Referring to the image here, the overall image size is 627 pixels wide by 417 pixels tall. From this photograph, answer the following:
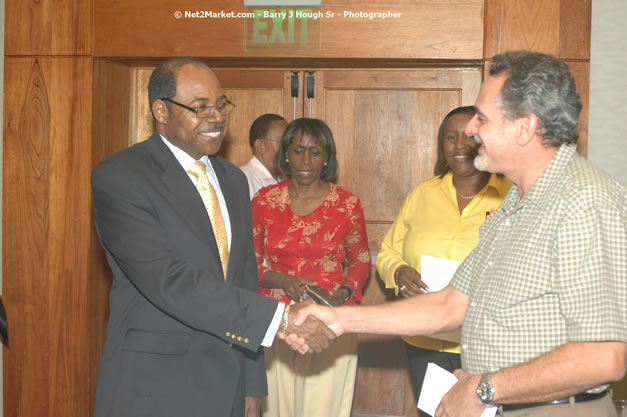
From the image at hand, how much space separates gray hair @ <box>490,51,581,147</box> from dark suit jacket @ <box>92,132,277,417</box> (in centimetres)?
106

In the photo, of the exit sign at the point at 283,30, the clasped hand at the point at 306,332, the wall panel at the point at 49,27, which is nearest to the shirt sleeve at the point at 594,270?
the clasped hand at the point at 306,332

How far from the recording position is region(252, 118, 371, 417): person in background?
3.66 meters

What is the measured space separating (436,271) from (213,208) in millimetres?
1263

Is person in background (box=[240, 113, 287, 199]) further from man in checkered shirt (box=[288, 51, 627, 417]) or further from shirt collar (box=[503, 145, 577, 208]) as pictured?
shirt collar (box=[503, 145, 577, 208])

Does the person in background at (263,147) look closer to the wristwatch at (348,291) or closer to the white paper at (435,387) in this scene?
the wristwatch at (348,291)

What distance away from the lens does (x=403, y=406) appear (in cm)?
480

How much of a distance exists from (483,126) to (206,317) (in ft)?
3.56

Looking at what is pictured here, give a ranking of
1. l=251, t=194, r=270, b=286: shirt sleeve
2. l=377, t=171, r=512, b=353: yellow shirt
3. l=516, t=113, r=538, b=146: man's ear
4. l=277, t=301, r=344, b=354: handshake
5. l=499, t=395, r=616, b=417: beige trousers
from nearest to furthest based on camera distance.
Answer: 1. l=499, t=395, r=616, b=417: beige trousers
2. l=516, t=113, r=538, b=146: man's ear
3. l=277, t=301, r=344, b=354: handshake
4. l=377, t=171, r=512, b=353: yellow shirt
5. l=251, t=194, r=270, b=286: shirt sleeve

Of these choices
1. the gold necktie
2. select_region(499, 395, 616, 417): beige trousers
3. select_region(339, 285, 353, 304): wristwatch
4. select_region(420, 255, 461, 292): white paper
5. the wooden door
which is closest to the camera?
select_region(499, 395, 616, 417): beige trousers

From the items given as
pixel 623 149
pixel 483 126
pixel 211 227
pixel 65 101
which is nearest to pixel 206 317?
pixel 211 227

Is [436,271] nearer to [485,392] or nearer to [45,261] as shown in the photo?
[485,392]

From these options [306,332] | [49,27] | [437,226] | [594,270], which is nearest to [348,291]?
[437,226]

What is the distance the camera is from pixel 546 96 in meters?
1.82

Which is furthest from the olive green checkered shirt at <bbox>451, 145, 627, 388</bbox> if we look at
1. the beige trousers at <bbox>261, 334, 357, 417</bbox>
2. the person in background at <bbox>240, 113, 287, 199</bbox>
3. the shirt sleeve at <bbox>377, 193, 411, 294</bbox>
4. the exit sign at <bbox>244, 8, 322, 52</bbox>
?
the person in background at <bbox>240, 113, 287, 199</bbox>
